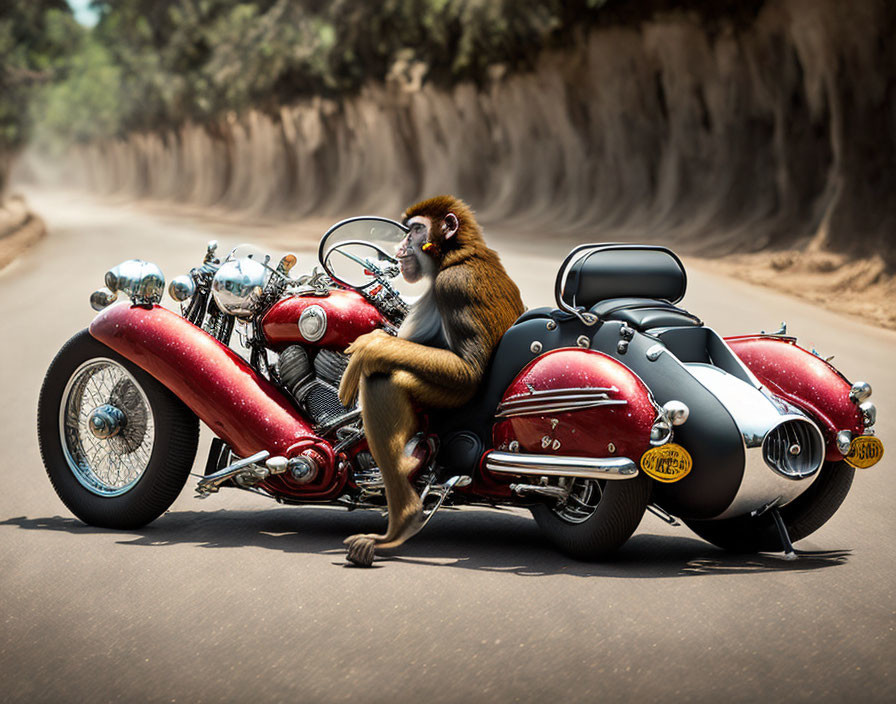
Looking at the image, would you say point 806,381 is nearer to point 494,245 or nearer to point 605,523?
point 605,523

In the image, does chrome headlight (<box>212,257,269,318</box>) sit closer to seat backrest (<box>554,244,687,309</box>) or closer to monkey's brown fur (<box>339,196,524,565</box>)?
monkey's brown fur (<box>339,196,524,565</box>)

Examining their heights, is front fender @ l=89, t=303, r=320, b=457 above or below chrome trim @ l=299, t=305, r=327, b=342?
below

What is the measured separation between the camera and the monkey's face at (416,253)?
516 centimetres

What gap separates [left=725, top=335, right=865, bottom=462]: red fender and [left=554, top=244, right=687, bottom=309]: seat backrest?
418mm

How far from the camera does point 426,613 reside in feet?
13.3

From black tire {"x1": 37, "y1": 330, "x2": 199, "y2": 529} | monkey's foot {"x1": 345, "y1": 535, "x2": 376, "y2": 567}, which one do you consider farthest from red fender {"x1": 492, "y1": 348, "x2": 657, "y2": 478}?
black tire {"x1": 37, "y1": 330, "x2": 199, "y2": 529}

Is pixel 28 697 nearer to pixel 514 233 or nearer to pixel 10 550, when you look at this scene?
pixel 10 550

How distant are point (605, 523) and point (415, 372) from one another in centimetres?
95

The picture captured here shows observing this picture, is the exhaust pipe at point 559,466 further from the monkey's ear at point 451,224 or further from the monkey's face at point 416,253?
the monkey's ear at point 451,224

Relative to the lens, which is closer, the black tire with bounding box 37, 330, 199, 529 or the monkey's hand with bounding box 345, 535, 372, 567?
the monkey's hand with bounding box 345, 535, 372, 567

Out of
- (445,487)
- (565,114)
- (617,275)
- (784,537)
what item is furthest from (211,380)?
(565,114)

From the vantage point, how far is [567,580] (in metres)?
4.46

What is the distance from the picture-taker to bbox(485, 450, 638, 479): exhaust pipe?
4395mm

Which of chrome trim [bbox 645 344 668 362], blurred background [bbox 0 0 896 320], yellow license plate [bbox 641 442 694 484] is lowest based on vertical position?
yellow license plate [bbox 641 442 694 484]
